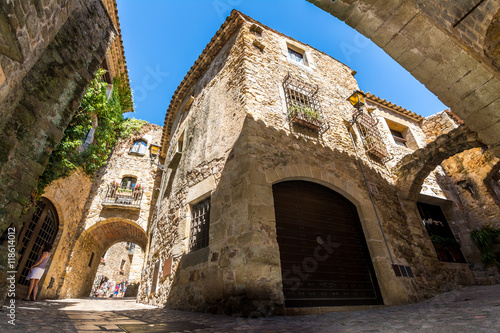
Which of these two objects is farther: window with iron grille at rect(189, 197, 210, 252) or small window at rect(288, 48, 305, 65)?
small window at rect(288, 48, 305, 65)

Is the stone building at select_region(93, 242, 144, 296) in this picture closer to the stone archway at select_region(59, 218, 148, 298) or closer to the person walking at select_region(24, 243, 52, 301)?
the stone archway at select_region(59, 218, 148, 298)

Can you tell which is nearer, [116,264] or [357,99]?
[357,99]

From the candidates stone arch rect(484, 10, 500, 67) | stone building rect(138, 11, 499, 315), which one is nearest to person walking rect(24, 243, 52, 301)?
stone building rect(138, 11, 499, 315)

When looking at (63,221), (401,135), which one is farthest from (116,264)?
(401,135)

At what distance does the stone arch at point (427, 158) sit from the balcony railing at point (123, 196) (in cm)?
1071

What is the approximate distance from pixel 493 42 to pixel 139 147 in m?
14.1

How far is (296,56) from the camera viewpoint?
26.9 feet

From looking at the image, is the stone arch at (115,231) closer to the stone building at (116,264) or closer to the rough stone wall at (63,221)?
the rough stone wall at (63,221)

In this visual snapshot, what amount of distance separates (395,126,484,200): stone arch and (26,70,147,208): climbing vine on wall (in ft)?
30.2

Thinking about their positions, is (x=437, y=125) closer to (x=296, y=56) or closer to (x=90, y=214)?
(x=296, y=56)

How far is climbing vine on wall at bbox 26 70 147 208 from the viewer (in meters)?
5.82

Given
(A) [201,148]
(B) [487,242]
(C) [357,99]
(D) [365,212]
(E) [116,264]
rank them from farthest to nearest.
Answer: (E) [116,264] → (C) [357,99] → (B) [487,242] → (A) [201,148] → (D) [365,212]

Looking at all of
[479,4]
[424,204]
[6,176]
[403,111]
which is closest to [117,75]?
[6,176]

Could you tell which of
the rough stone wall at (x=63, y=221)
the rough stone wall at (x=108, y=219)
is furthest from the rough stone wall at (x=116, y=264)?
the rough stone wall at (x=63, y=221)
